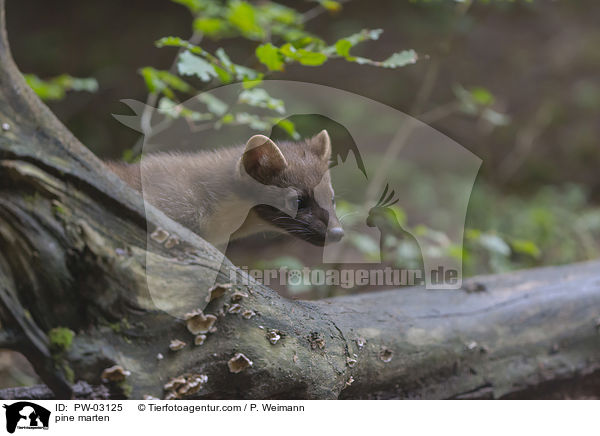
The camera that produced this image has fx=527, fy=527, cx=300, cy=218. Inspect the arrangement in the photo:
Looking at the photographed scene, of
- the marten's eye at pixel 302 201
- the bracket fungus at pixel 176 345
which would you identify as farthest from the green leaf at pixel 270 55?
the bracket fungus at pixel 176 345

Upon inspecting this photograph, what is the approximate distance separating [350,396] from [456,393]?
1.36 feet

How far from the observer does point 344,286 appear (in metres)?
2.25

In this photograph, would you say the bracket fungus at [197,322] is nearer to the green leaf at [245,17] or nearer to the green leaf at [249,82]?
the green leaf at [249,82]

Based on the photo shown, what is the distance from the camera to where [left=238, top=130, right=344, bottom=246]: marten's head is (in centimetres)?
157

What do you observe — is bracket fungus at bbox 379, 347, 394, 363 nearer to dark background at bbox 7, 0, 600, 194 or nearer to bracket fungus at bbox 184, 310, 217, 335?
bracket fungus at bbox 184, 310, 217, 335

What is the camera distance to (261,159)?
1.57 meters

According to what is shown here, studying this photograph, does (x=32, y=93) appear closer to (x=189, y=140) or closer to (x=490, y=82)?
(x=189, y=140)

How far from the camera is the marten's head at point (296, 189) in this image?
1.57 metres
